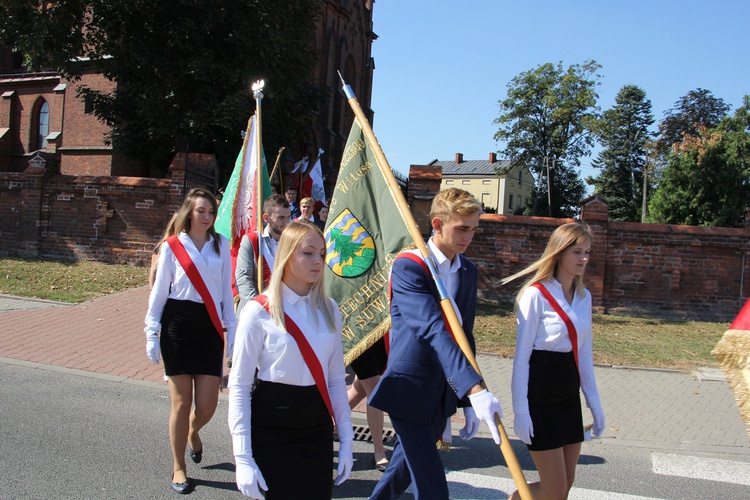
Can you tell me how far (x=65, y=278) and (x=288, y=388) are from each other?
41.0 ft

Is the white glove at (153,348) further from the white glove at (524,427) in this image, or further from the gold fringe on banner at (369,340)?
the white glove at (524,427)

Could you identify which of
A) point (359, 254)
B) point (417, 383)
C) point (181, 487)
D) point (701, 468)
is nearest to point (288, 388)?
point (417, 383)

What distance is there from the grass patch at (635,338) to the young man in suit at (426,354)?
6.38 meters

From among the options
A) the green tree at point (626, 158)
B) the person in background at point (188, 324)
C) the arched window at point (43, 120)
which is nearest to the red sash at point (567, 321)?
the person in background at point (188, 324)

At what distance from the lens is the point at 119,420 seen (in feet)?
19.3

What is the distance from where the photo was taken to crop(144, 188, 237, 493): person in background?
14.3 ft

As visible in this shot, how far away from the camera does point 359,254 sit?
4434mm

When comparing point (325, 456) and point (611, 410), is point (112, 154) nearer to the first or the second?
point (611, 410)

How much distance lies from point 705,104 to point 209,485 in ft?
207

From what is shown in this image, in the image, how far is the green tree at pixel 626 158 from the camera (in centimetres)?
5500

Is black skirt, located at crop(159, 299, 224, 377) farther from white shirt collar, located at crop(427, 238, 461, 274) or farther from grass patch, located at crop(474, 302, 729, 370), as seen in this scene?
grass patch, located at crop(474, 302, 729, 370)

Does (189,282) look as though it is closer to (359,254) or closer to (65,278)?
(359,254)

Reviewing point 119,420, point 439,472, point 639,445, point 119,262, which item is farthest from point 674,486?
point 119,262

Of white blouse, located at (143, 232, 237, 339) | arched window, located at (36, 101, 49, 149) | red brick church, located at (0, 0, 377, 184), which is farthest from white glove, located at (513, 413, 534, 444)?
arched window, located at (36, 101, 49, 149)
